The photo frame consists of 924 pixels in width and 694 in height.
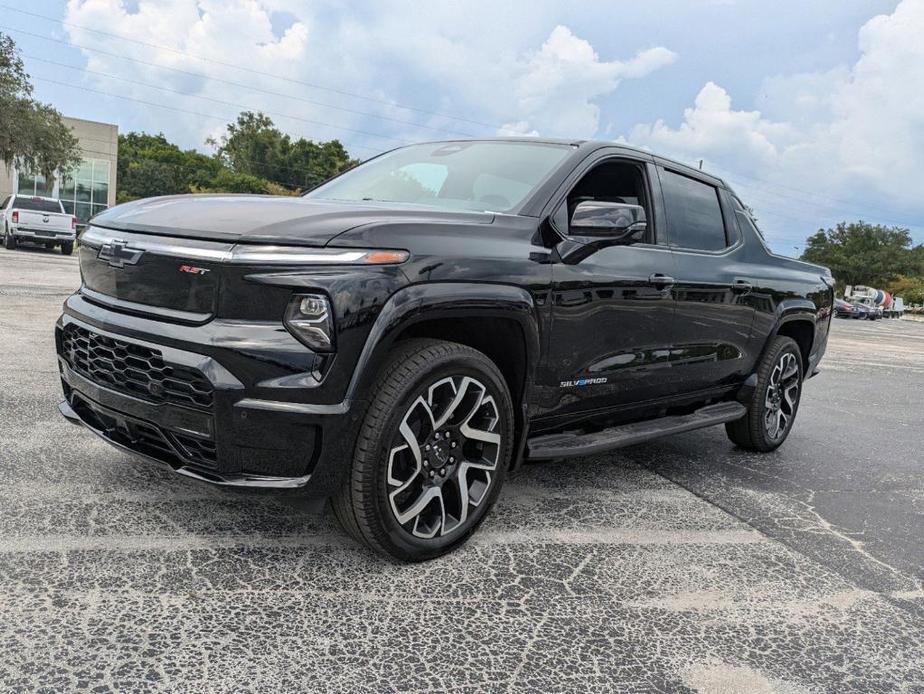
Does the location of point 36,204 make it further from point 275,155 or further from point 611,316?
point 275,155

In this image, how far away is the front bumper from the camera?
2525mm

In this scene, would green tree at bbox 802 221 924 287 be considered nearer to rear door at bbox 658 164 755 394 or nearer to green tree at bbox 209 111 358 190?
green tree at bbox 209 111 358 190

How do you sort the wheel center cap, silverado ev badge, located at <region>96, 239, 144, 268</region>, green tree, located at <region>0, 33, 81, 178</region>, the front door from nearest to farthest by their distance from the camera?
silverado ev badge, located at <region>96, 239, 144, 268</region> → the wheel center cap → the front door → green tree, located at <region>0, 33, 81, 178</region>

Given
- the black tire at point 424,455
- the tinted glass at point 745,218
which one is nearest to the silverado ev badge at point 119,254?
the black tire at point 424,455

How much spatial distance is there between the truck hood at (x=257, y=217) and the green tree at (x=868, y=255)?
101 meters

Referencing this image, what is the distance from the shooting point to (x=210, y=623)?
2.42m

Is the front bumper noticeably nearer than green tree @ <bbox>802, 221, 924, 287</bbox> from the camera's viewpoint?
Yes

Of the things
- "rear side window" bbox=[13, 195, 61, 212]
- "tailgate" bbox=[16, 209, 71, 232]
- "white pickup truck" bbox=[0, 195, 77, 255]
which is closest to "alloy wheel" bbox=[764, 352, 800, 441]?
"white pickup truck" bbox=[0, 195, 77, 255]

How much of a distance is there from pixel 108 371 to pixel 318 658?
4.44ft

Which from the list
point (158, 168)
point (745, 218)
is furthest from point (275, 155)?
point (745, 218)

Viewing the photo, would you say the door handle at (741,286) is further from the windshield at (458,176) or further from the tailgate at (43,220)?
the tailgate at (43,220)

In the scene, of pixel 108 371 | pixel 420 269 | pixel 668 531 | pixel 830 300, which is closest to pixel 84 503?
pixel 108 371

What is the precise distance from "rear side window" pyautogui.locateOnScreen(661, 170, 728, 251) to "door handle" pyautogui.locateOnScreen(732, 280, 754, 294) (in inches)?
9.2

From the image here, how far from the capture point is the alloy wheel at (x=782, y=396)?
518cm
